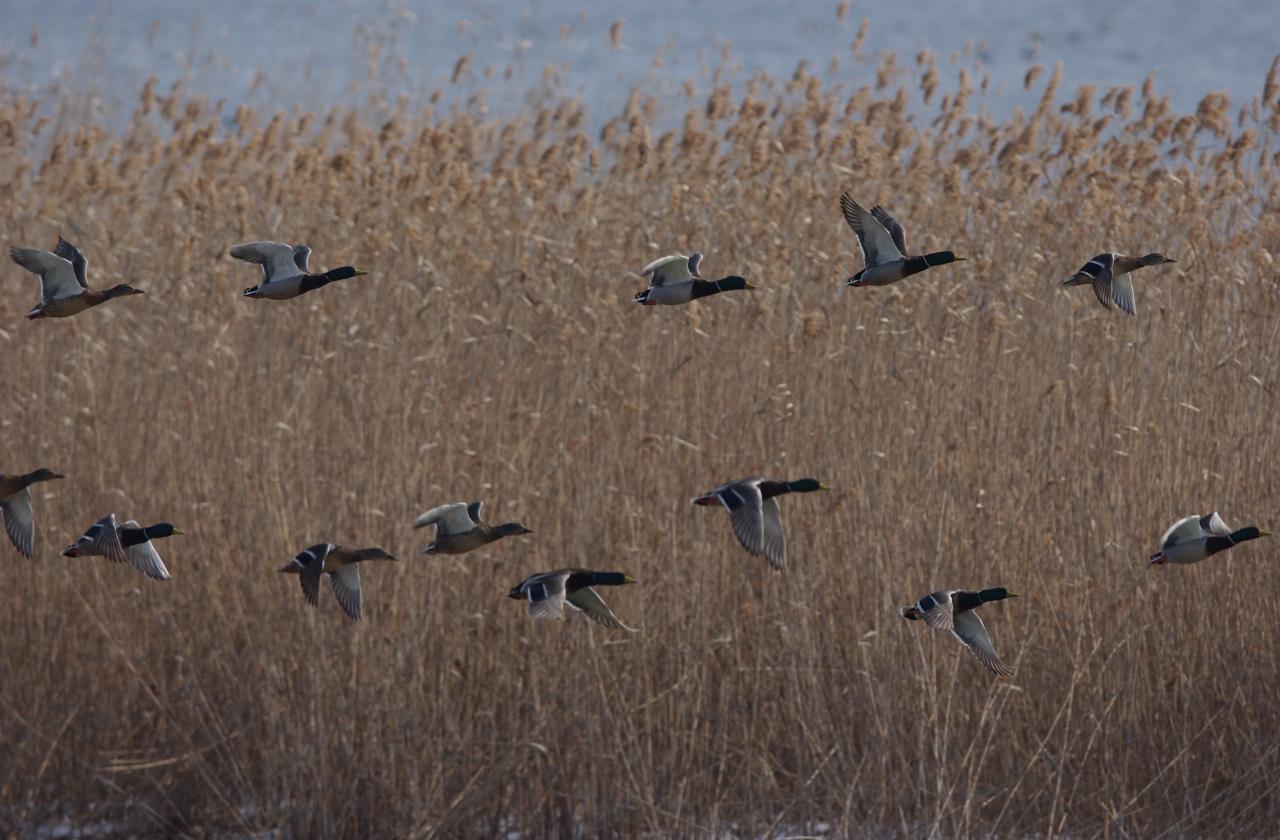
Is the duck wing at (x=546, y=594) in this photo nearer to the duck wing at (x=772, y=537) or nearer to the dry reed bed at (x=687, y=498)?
the duck wing at (x=772, y=537)

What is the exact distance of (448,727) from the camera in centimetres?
405

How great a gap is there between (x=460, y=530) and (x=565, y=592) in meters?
0.31

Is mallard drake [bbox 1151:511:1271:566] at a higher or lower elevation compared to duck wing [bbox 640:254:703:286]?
lower

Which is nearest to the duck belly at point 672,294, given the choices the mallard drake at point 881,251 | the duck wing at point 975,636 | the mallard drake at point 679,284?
the mallard drake at point 679,284

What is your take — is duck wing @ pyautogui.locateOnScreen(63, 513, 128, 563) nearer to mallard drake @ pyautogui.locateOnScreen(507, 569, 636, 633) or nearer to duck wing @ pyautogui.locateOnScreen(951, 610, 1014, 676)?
mallard drake @ pyautogui.locateOnScreen(507, 569, 636, 633)

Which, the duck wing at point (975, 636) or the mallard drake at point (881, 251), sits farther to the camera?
the duck wing at point (975, 636)

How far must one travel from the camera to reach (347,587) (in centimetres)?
270

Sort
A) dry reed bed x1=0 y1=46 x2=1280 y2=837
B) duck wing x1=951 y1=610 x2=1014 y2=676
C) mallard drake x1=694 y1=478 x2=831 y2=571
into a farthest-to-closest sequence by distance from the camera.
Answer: dry reed bed x1=0 y1=46 x2=1280 y2=837 < duck wing x1=951 y1=610 x2=1014 y2=676 < mallard drake x1=694 y1=478 x2=831 y2=571

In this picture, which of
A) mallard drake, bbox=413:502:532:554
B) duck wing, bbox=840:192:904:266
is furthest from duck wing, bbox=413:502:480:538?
duck wing, bbox=840:192:904:266

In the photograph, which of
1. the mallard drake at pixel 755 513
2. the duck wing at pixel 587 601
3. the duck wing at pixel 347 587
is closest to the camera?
the mallard drake at pixel 755 513

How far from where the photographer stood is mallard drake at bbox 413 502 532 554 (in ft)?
7.76

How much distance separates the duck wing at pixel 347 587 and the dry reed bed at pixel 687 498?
1.33 m

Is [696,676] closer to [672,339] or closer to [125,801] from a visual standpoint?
A: [672,339]

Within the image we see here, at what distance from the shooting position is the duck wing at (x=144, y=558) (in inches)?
87.2
